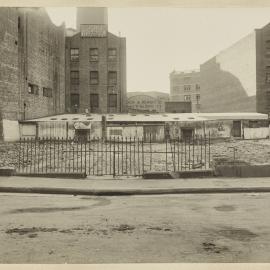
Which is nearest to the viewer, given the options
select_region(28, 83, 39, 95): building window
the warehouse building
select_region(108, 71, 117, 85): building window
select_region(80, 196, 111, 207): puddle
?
select_region(80, 196, 111, 207): puddle

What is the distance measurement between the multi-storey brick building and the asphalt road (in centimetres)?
3384

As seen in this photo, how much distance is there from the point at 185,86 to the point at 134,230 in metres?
73.2

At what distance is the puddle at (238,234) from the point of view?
6.08 m

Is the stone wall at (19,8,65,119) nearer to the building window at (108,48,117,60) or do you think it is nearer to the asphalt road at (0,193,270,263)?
the building window at (108,48,117,60)

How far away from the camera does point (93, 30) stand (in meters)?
43.6

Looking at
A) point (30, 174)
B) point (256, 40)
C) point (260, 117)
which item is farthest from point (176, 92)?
point (30, 174)

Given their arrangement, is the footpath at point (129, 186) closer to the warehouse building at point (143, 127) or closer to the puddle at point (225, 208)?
the puddle at point (225, 208)

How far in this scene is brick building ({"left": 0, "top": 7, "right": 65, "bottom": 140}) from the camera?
2870 centimetres

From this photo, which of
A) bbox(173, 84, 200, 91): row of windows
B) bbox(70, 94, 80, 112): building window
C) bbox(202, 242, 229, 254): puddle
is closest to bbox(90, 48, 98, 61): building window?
bbox(70, 94, 80, 112): building window

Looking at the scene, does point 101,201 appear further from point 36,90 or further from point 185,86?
point 185,86

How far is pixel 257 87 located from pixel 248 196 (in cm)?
3478

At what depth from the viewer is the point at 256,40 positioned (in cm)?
4319

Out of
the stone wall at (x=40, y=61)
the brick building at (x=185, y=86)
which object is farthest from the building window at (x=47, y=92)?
the brick building at (x=185, y=86)

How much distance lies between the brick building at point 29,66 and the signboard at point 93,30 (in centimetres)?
262
